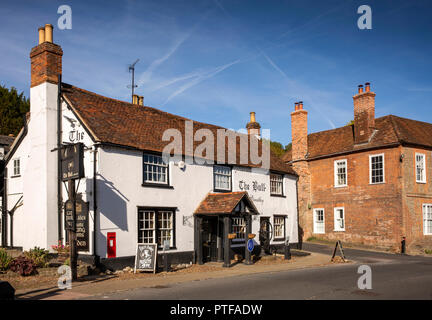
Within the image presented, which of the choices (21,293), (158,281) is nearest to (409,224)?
(158,281)

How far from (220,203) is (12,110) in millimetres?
28441

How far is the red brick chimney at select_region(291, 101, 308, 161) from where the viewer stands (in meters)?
35.0

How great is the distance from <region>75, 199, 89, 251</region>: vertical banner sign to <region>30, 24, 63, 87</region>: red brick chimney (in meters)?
5.83

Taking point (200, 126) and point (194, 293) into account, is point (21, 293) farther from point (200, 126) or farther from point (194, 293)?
point (200, 126)

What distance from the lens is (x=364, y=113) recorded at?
32.2 m

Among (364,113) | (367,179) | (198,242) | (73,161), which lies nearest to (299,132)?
(364,113)

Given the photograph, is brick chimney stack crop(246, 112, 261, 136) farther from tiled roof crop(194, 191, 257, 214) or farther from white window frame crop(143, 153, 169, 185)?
white window frame crop(143, 153, 169, 185)

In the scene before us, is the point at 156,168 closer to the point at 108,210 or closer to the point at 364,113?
the point at 108,210

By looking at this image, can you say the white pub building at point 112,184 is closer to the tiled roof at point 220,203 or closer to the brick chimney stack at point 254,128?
the tiled roof at point 220,203

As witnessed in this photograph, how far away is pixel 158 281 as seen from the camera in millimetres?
15273

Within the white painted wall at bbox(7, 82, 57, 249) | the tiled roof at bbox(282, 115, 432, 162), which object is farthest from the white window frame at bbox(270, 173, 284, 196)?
the white painted wall at bbox(7, 82, 57, 249)

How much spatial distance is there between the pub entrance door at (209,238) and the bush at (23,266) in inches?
340

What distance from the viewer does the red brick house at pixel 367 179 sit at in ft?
96.2

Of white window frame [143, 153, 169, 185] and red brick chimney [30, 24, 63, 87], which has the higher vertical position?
red brick chimney [30, 24, 63, 87]
